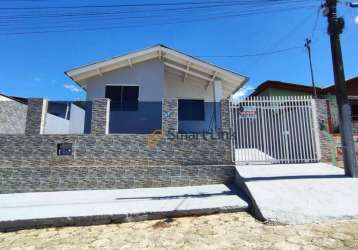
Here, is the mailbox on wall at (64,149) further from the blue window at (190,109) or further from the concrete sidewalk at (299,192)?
the blue window at (190,109)

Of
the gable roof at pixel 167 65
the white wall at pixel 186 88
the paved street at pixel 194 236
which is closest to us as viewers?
the paved street at pixel 194 236

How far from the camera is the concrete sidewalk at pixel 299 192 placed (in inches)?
207

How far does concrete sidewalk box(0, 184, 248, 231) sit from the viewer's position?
5.50 metres

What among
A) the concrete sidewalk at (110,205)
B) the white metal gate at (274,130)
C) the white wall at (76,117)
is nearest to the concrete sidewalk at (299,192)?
the concrete sidewalk at (110,205)

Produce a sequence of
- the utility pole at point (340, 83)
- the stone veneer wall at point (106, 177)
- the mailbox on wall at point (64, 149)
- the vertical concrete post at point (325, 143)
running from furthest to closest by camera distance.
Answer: the vertical concrete post at point (325, 143), the mailbox on wall at point (64, 149), the stone veneer wall at point (106, 177), the utility pole at point (340, 83)

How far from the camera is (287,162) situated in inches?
361

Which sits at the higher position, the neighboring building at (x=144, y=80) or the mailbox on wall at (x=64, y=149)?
the neighboring building at (x=144, y=80)

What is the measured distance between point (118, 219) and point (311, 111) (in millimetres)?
7565

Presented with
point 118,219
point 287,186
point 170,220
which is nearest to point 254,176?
point 287,186

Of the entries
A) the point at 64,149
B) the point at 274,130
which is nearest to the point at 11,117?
the point at 64,149

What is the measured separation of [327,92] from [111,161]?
14666mm

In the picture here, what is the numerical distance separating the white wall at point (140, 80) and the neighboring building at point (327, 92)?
1010 centimetres

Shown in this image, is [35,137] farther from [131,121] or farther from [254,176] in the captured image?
[254,176]

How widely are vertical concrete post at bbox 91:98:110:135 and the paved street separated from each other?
4.13 meters
